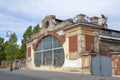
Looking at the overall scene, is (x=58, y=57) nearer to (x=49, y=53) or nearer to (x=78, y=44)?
(x=49, y=53)

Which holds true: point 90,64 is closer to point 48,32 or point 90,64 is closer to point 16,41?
point 48,32

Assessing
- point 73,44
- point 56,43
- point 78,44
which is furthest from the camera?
point 56,43

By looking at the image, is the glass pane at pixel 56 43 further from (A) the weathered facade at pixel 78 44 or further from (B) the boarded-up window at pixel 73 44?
(B) the boarded-up window at pixel 73 44

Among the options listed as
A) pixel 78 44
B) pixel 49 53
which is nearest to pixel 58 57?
pixel 49 53

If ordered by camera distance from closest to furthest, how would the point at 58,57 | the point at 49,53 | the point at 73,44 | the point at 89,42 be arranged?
1. the point at 89,42
2. the point at 73,44
3. the point at 58,57
4. the point at 49,53

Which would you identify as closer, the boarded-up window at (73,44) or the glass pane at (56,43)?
the boarded-up window at (73,44)

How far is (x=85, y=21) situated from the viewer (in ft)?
111

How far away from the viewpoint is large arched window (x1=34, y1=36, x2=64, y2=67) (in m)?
38.8

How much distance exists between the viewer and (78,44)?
111 feet

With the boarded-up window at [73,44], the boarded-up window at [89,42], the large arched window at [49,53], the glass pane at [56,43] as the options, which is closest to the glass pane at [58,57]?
the large arched window at [49,53]

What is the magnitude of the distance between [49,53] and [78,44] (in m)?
9.81

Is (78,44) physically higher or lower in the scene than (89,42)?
lower

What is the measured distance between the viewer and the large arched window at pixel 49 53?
38753 millimetres

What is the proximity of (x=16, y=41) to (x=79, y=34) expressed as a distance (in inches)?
1503
